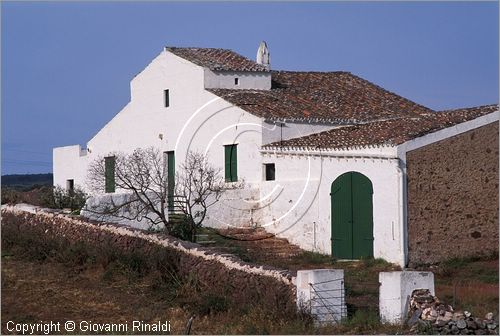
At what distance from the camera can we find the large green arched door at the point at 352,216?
22.6 m

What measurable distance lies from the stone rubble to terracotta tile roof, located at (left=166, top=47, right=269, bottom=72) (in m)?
15.4

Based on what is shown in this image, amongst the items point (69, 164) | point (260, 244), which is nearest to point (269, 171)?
point (260, 244)

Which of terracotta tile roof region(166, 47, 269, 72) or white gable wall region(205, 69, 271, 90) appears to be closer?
white gable wall region(205, 69, 271, 90)

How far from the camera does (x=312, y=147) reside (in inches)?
976

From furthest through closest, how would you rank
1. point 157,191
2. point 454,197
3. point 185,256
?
point 157,191 < point 454,197 < point 185,256

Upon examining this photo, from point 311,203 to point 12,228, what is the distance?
7512 millimetres

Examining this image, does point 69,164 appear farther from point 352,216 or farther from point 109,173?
point 352,216

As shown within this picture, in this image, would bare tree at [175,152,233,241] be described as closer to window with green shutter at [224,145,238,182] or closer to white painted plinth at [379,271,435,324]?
window with green shutter at [224,145,238,182]

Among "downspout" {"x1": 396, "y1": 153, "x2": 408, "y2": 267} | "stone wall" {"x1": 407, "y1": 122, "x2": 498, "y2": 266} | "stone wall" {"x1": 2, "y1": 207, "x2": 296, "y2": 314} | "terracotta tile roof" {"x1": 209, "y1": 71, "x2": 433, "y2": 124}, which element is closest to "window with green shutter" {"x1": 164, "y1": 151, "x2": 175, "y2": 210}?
"terracotta tile roof" {"x1": 209, "y1": 71, "x2": 433, "y2": 124}

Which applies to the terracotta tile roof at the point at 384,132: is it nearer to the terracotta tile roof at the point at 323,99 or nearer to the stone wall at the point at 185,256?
the terracotta tile roof at the point at 323,99

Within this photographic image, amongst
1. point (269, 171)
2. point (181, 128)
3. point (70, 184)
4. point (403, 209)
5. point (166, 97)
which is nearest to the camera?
point (403, 209)

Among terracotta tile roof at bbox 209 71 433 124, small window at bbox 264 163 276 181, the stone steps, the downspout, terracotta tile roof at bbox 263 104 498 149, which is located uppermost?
terracotta tile roof at bbox 209 71 433 124

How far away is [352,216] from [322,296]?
7.88 m

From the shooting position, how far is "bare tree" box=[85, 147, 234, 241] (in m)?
23.2
